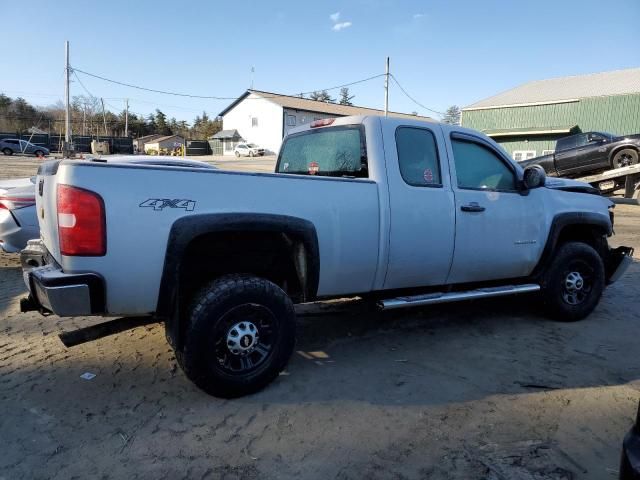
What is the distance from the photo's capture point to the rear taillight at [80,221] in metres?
2.67

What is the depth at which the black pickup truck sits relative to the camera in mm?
14297

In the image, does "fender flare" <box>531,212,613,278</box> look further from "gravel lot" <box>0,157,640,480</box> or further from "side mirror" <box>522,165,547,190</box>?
"gravel lot" <box>0,157,640,480</box>

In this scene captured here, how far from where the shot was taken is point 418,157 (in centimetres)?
404

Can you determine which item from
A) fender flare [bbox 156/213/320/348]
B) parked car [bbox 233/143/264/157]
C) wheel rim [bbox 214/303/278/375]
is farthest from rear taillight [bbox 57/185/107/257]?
parked car [bbox 233/143/264/157]

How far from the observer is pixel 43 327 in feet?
14.7

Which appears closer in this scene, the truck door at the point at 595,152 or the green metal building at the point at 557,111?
the truck door at the point at 595,152

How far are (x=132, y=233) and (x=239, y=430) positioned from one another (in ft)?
4.48

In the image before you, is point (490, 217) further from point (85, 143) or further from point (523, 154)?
point (85, 143)

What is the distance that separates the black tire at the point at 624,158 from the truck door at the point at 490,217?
12.1 metres

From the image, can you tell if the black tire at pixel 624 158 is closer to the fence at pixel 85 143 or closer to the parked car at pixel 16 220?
the parked car at pixel 16 220

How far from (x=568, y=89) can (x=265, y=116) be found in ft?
111

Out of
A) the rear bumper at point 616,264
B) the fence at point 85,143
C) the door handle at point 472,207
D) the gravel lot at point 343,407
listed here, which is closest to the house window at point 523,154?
the rear bumper at point 616,264

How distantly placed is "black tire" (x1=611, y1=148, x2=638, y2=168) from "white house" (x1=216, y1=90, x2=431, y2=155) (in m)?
38.3

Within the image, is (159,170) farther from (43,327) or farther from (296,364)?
(43,327)
